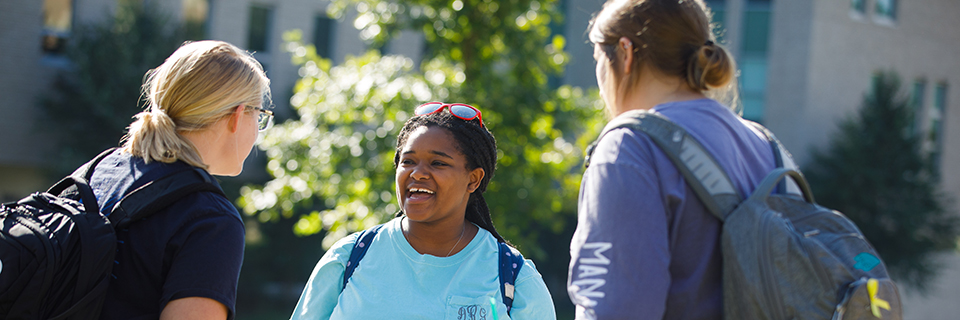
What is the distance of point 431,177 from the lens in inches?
96.0

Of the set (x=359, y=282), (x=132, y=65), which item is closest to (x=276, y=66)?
(x=132, y=65)

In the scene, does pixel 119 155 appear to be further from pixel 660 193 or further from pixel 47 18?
pixel 47 18

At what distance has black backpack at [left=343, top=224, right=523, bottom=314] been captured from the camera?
7.56 ft

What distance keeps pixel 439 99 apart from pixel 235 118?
513 centimetres

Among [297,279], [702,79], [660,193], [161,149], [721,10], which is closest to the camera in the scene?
[660,193]

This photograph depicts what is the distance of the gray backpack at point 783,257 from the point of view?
4.60 ft

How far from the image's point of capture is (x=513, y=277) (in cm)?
235

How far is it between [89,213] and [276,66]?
14.4 m

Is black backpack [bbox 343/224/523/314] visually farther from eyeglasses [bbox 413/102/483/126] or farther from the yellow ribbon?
the yellow ribbon

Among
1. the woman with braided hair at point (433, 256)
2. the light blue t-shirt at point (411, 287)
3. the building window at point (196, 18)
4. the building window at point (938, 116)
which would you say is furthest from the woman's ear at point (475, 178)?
the building window at point (938, 116)

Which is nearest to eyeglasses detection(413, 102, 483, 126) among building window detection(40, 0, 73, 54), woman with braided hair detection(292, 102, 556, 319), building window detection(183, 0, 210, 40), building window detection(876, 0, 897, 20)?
woman with braided hair detection(292, 102, 556, 319)

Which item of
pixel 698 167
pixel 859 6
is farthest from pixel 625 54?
pixel 859 6

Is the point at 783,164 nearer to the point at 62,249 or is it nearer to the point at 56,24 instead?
the point at 62,249

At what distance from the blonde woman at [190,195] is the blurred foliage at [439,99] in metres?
4.85
